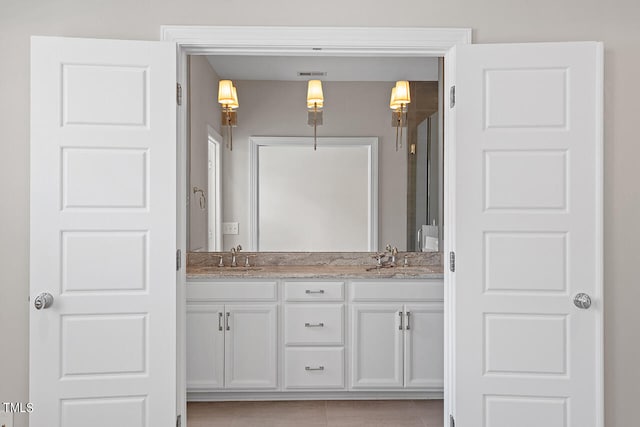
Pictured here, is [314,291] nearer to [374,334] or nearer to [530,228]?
[374,334]

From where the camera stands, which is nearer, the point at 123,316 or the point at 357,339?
the point at 123,316

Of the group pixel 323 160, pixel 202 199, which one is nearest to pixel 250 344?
pixel 202 199

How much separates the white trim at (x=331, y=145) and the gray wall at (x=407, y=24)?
173 cm

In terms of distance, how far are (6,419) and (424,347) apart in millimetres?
2322

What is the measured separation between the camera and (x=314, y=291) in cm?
343

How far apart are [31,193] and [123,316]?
66 cm

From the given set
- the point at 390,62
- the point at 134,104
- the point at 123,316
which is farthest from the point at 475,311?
the point at 390,62

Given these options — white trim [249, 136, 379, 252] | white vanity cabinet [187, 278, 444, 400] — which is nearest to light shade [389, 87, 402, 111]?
white trim [249, 136, 379, 252]

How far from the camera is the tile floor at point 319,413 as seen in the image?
3.22 meters

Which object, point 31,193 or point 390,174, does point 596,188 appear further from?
point 31,193

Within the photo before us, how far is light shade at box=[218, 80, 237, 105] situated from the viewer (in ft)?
13.3

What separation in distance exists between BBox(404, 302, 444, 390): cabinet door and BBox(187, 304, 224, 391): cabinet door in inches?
47.1

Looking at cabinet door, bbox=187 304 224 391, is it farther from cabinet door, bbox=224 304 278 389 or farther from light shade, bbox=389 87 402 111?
light shade, bbox=389 87 402 111

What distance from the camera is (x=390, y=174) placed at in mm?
4156
